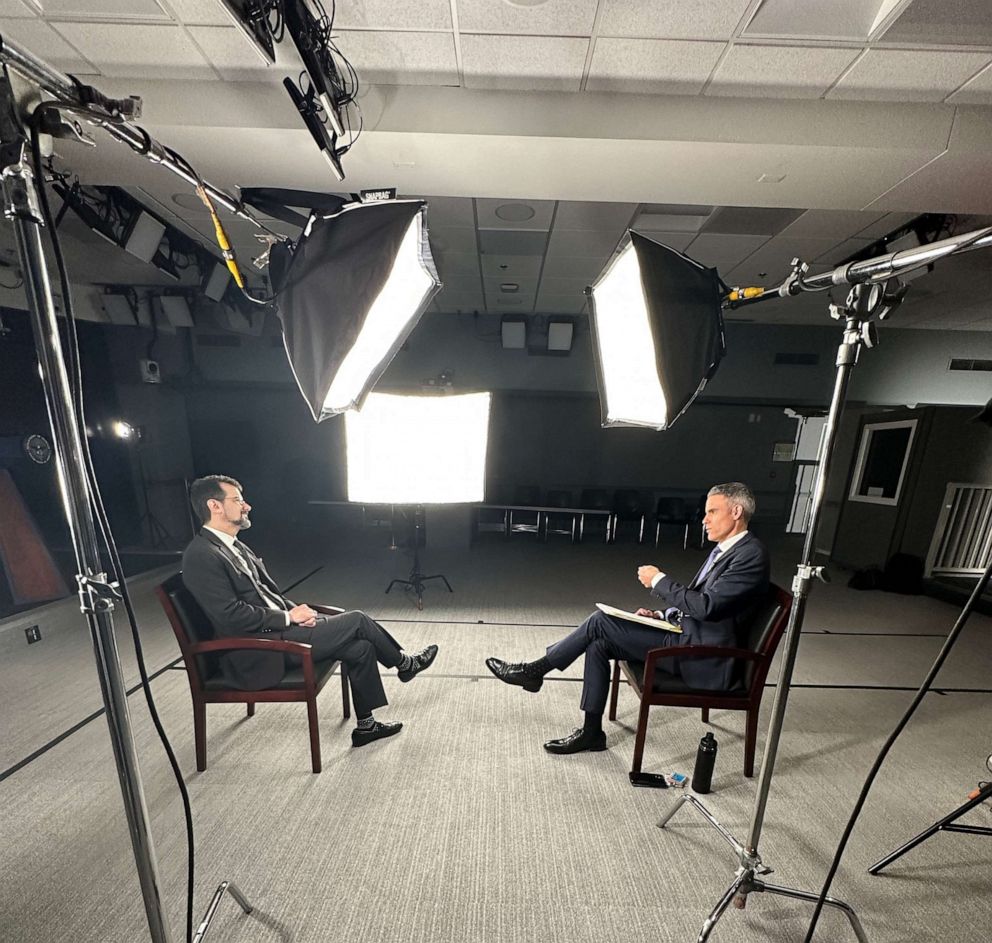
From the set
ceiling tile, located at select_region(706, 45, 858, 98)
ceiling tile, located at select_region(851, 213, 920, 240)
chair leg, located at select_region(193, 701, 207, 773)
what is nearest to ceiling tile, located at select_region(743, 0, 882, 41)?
ceiling tile, located at select_region(706, 45, 858, 98)

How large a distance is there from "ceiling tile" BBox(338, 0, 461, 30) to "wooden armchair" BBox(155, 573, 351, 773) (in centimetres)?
262

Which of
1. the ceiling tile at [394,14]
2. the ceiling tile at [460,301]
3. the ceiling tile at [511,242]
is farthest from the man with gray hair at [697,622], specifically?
the ceiling tile at [460,301]

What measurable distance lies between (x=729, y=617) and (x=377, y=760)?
1.65m

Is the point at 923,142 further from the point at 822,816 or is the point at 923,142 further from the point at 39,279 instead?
the point at 39,279

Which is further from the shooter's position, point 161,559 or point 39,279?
point 161,559

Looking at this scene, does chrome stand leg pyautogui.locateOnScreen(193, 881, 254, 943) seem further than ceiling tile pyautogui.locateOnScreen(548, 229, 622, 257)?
No

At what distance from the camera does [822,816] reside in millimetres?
1668

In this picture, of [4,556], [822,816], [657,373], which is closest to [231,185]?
[4,556]

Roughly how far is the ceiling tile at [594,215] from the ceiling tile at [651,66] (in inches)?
37.6

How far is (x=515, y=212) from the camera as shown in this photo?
11.4 feet

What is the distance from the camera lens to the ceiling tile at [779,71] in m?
2.12

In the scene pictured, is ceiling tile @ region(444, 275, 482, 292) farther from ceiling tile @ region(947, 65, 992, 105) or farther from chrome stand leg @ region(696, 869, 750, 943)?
chrome stand leg @ region(696, 869, 750, 943)

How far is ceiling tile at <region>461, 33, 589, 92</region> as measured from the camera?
2.10 metres

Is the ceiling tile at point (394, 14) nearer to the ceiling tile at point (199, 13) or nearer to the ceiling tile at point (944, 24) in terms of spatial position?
the ceiling tile at point (199, 13)
